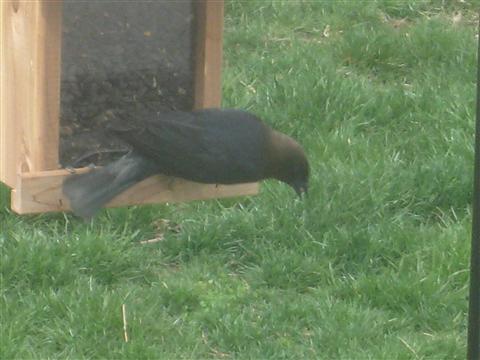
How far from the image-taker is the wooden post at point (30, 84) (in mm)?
3491

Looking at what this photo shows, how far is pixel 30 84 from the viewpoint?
3537 millimetres

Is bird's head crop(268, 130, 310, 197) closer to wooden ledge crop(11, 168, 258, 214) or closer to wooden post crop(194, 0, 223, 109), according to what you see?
wooden ledge crop(11, 168, 258, 214)

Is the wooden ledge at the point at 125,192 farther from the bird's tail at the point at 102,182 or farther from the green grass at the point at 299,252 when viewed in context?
the green grass at the point at 299,252

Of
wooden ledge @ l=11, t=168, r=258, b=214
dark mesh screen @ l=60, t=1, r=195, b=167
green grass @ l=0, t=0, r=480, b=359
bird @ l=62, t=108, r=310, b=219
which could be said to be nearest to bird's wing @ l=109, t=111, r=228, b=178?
bird @ l=62, t=108, r=310, b=219

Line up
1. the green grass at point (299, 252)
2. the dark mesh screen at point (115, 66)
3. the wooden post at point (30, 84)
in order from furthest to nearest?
1. the green grass at point (299, 252)
2. the dark mesh screen at point (115, 66)
3. the wooden post at point (30, 84)

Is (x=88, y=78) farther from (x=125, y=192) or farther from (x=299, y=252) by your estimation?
(x=299, y=252)

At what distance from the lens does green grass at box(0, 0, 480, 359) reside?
13.5 ft

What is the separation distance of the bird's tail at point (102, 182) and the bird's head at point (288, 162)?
1.26ft

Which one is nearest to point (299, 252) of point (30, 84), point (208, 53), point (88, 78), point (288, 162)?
point (288, 162)

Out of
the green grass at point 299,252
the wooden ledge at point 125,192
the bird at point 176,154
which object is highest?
the bird at point 176,154

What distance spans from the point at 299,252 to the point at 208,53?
1025 millimetres

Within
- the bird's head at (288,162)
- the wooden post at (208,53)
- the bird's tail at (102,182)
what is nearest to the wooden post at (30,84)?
the bird's tail at (102,182)

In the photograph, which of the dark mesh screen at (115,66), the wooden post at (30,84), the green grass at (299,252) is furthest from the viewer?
the green grass at (299,252)

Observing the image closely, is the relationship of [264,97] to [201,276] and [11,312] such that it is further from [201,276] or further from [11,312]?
[11,312]
